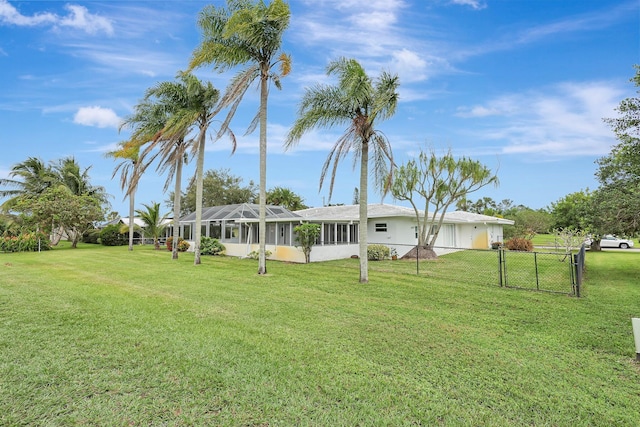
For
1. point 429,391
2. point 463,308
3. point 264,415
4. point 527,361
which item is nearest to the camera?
point 264,415

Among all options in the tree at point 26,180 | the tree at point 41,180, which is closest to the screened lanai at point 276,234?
the tree at point 41,180

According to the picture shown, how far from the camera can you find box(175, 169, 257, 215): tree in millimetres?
39094

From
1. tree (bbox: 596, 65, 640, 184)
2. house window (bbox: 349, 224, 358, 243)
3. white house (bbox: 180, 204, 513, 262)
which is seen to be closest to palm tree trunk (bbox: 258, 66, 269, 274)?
white house (bbox: 180, 204, 513, 262)

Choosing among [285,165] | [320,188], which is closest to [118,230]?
[285,165]

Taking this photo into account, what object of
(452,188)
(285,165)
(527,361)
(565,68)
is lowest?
(527,361)

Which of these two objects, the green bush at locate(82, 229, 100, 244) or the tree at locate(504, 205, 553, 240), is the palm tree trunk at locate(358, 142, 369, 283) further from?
the green bush at locate(82, 229, 100, 244)

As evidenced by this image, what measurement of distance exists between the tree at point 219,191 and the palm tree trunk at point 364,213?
31411 millimetres

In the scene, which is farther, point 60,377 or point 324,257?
point 324,257

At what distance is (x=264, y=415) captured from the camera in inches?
111

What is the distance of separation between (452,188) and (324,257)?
8.40 m

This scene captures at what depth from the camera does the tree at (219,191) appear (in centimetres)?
3909

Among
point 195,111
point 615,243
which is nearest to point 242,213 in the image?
point 195,111

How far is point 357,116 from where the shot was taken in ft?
34.2

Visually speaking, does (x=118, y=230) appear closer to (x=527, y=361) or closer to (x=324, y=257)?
(x=324, y=257)
